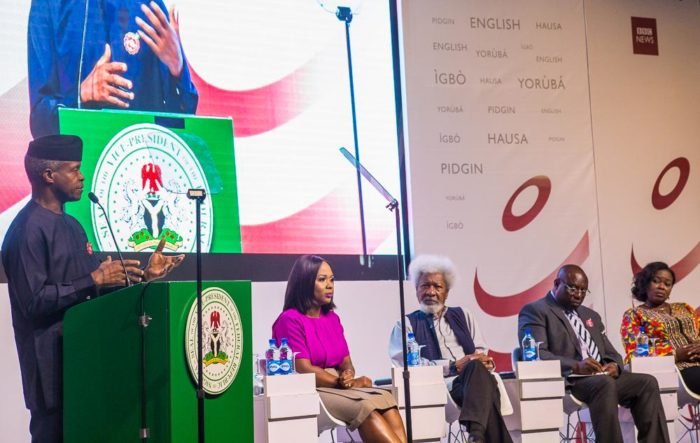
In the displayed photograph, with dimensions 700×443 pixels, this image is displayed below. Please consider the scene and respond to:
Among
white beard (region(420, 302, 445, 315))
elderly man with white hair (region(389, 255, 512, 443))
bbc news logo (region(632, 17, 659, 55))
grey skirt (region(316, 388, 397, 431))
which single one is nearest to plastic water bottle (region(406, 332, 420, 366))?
elderly man with white hair (region(389, 255, 512, 443))

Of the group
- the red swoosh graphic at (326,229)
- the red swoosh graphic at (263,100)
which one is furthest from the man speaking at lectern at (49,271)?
the red swoosh graphic at (326,229)

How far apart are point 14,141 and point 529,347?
9.80 ft

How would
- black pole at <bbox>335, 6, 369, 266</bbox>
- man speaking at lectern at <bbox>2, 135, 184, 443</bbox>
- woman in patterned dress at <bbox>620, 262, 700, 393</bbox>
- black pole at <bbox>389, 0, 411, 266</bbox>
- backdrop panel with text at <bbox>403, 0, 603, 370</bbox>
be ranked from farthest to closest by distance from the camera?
backdrop panel with text at <bbox>403, 0, 603, 370</bbox> < black pole at <bbox>389, 0, 411, 266</bbox> < black pole at <bbox>335, 6, 369, 266</bbox> < woman in patterned dress at <bbox>620, 262, 700, 393</bbox> < man speaking at lectern at <bbox>2, 135, 184, 443</bbox>

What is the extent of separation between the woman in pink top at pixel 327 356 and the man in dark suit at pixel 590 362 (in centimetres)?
127

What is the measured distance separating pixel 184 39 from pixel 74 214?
1.25m

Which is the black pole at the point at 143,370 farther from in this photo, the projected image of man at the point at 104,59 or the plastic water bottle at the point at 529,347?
the plastic water bottle at the point at 529,347

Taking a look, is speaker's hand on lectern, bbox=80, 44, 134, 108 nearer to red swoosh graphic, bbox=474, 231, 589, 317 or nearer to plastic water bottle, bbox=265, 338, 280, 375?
plastic water bottle, bbox=265, 338, 280, 375

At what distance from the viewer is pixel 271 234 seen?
600 cm

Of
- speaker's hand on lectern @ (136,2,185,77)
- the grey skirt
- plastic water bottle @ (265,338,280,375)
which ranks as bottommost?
the grey skirt

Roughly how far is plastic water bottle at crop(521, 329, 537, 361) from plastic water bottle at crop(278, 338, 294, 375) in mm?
1472

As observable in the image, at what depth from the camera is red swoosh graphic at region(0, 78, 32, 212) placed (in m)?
5.22

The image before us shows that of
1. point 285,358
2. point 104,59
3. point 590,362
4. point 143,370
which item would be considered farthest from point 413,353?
point 104,59

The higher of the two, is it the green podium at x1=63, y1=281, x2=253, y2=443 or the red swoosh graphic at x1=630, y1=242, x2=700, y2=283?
the red swoosh graphic at x1=630, y1=242, x2=700, y2=283

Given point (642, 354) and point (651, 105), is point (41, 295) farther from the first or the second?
point (651, 105)
